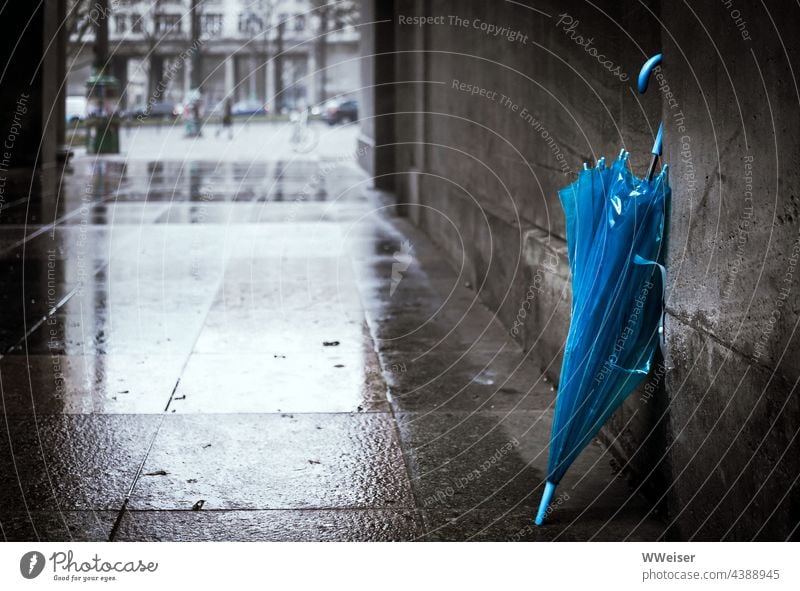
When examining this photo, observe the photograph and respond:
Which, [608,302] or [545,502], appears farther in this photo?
[545,502]

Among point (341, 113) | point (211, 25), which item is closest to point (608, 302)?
point (341, 113)

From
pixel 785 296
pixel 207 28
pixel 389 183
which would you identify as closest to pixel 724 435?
pixel 785 296

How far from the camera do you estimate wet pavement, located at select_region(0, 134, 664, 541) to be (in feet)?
14.4

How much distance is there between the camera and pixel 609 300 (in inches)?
162

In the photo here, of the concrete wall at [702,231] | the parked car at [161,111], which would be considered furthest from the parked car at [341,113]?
the concrete wall at [702,231]

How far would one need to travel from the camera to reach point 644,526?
14.2 feet

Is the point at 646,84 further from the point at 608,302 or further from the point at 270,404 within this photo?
the point at 270,404

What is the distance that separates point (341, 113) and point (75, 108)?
658 inches

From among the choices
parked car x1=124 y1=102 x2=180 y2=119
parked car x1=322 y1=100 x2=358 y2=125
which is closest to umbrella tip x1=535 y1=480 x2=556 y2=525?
parked car x1=124 y1=102 x2=180 y2=119

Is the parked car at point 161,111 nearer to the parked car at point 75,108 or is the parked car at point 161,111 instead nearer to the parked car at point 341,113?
the parked car at point 75,108

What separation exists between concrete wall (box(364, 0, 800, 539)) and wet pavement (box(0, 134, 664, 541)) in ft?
1.44

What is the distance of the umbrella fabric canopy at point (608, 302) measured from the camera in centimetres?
411

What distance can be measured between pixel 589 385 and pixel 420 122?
10072 mm
